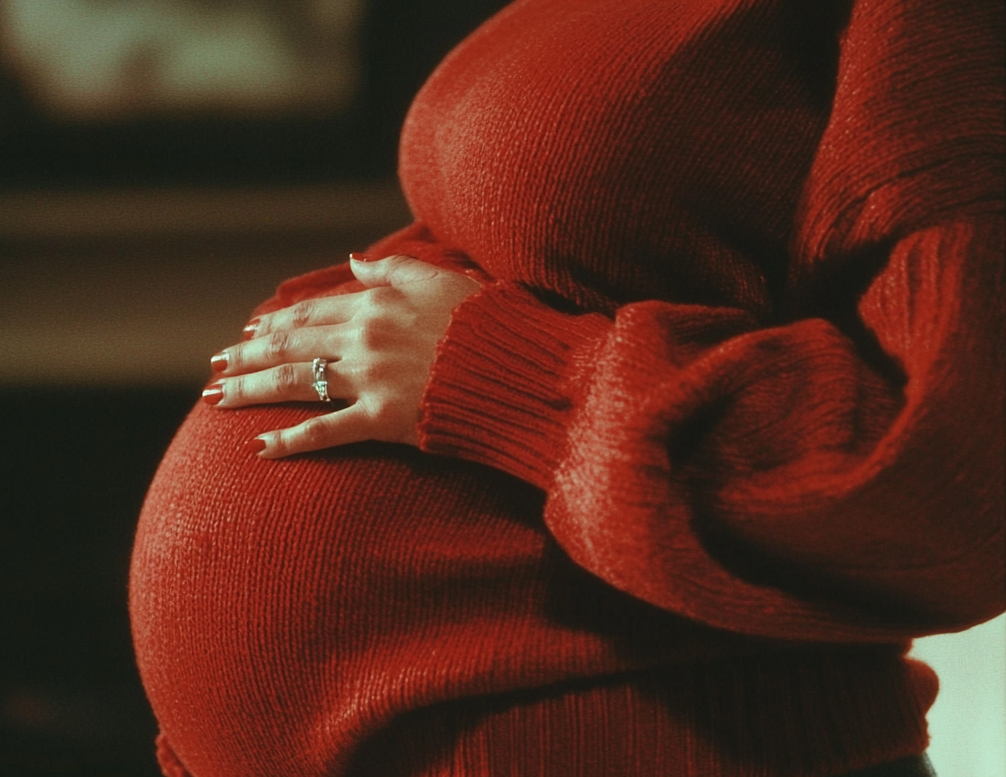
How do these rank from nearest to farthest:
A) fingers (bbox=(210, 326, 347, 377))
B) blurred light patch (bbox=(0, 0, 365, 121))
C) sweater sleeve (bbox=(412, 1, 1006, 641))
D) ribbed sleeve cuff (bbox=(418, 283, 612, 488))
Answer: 1. sweater sleeve (bbox=(412, 1, 1006, 641))
2. ribbed sleeve cuff (bbox=(418, 283, 612, 488))
3. fingers (bbox=(210, 326, 347, 377))
4. blurred light patch (bbox=(0, 0, 365, 121))

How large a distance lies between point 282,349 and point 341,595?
0.20m

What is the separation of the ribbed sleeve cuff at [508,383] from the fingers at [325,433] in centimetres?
5

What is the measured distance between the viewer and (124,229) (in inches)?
Result: 59.2

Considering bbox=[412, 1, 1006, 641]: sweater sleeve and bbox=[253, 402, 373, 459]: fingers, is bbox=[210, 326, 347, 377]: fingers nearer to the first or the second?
bbox=[253, 402, 373, 459]: fingers

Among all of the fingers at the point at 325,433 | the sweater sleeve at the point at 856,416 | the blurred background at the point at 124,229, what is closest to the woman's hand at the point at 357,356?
the fingers at the point at 325,433

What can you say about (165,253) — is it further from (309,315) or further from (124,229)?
(309,315)

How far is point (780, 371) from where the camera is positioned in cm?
45

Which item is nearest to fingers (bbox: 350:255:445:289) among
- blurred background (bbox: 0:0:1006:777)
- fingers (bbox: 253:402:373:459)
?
fingers (bbox: 253:402:373:459)

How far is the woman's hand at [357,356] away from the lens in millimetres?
565

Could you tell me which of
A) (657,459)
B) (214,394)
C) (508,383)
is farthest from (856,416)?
(214,394)

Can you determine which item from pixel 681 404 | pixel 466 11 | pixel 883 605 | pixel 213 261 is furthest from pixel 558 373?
pixel 213 261

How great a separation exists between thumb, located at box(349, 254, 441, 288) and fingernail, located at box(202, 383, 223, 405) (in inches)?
5.6

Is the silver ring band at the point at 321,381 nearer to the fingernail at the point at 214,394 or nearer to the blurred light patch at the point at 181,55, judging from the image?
the fingernail at the point at 214,394

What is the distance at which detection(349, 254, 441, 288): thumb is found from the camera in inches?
24.4
